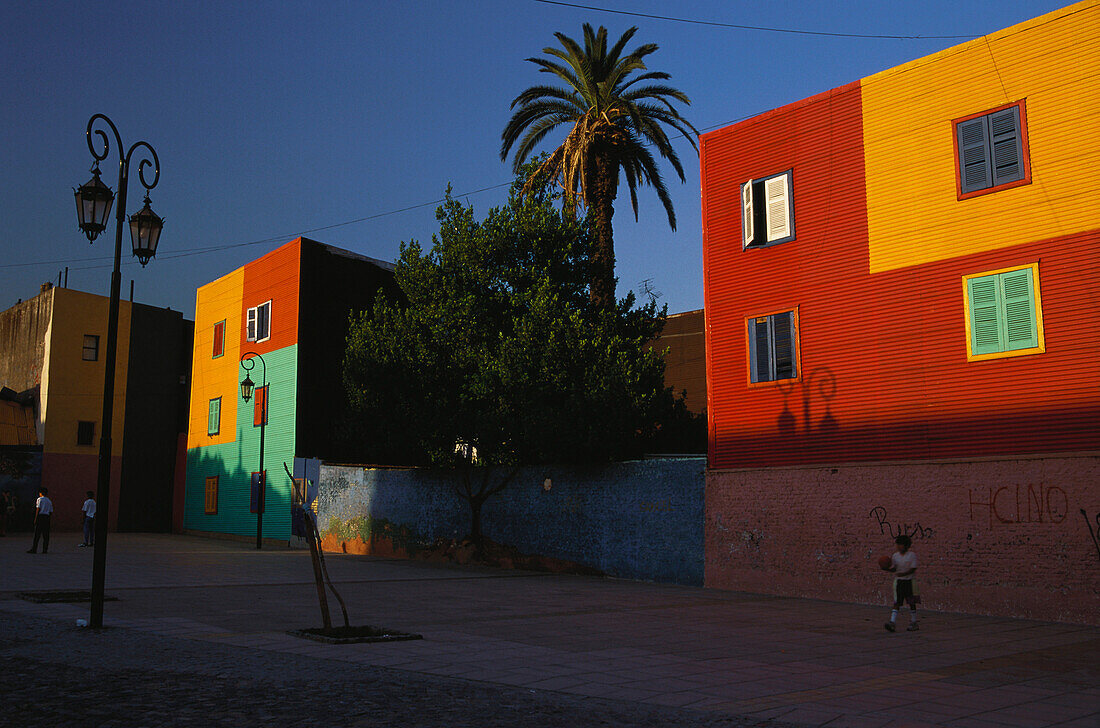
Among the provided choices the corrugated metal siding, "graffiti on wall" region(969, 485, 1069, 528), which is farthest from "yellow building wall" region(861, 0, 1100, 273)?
"graffiti on wall" region(969, 485, 1069, 528)

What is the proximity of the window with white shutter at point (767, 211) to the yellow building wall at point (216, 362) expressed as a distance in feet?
77.2

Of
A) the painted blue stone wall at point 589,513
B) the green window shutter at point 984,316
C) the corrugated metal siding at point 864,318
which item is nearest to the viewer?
the corrugated metal siding at point 864,318

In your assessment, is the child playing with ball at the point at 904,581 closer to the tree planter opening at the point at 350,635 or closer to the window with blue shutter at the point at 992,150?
the tree planter opening at the point at 350,635

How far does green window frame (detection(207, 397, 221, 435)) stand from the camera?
37469mm

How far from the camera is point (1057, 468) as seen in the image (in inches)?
567

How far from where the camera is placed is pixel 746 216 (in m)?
19.7

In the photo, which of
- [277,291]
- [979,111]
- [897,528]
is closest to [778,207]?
[979,111]

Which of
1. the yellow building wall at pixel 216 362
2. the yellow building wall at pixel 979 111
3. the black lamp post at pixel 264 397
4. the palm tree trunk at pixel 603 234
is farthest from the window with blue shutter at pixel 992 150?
the yellow building wall at pixel 216 362

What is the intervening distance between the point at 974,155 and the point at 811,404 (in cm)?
543

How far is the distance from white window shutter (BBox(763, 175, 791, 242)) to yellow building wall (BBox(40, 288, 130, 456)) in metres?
30.9

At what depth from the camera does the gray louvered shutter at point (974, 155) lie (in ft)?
53.4

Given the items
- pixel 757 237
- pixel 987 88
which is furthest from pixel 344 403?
pixel 987 88

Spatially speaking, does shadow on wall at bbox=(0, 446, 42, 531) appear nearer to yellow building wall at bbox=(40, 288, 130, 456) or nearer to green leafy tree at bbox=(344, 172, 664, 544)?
yellow building wall at bbox=(40, 288, 130, 456)

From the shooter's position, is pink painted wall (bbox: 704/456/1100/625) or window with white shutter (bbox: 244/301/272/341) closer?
pink painted wall (bbox: 704/456/1100/625)
